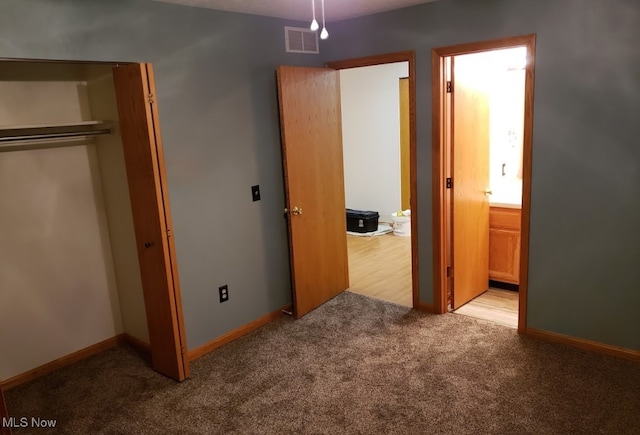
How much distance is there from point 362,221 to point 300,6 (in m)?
3.59

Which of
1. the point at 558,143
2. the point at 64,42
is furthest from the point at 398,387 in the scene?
the point at 64,42

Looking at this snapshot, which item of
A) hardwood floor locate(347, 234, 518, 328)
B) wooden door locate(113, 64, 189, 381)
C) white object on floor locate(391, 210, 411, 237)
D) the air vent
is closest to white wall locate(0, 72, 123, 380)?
wooden door locate(113, 64, 189, 381)

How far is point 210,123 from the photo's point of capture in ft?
10.7

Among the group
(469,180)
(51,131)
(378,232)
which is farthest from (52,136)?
(378,232)

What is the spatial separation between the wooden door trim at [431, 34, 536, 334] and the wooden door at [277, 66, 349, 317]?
2.89 feet

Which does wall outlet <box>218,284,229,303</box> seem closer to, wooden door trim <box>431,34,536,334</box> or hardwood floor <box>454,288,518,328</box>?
wooden door trim <box>431,34,536,334</box>

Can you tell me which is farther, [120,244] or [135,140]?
[120,244]

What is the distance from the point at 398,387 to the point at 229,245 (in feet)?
4.97

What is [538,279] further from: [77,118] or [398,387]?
[77,118]

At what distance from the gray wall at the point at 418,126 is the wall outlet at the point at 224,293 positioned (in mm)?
55

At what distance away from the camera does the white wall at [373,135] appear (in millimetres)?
6406

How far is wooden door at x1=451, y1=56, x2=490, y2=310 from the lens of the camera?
3654 mm

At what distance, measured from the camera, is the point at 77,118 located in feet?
10.9

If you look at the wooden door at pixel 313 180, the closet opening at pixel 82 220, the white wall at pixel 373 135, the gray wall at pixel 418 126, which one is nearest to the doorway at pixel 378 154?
the white wall at pixel 373 135
